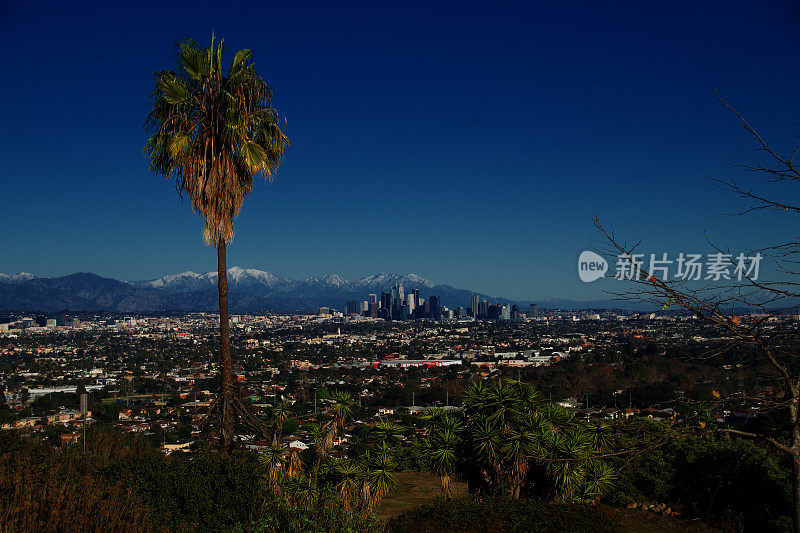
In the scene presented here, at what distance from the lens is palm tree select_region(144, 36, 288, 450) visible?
23.2ft

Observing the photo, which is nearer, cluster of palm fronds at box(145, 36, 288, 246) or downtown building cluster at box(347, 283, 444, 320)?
cluster of palm fronds at box(145, 36, 288, 246)

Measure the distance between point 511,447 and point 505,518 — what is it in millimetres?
1180

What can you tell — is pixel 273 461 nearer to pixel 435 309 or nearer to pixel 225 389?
pixel 225 389

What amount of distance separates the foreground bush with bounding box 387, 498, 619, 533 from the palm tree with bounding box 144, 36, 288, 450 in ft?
8.33

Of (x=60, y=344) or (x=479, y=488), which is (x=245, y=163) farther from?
(x=60, y=344)

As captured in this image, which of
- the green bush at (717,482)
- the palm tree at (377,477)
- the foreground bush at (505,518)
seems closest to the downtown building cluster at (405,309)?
the green bush at (717,482)

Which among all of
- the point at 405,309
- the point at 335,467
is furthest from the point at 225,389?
the point at 405,309

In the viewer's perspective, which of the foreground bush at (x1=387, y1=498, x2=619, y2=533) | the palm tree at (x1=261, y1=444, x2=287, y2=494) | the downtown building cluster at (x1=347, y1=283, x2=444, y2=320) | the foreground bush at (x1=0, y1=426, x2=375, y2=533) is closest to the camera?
the foreground bush at (x1=0, y1=426, x2=375, y2=533)

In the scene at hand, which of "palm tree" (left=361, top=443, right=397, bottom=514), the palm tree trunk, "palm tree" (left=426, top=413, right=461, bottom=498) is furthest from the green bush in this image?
the palm tree trunk

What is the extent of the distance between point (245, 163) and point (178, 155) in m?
0.85

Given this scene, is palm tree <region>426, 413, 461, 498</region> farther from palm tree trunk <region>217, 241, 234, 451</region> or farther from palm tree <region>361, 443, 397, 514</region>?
palm tree trunk <region>217, 241, 234, 451</region>

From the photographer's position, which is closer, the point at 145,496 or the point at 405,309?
the point at 145,496

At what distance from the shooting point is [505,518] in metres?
5.55

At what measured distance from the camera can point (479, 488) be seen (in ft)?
24.0
